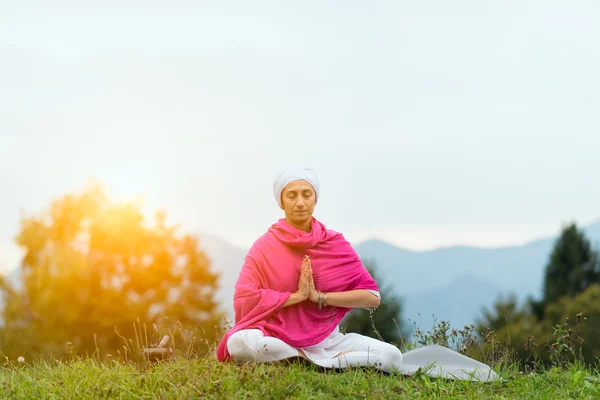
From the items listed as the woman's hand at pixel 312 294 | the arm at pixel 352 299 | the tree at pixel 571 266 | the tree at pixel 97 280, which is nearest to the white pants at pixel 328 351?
the arm at pixel 352 299

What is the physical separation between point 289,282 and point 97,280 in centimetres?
2318

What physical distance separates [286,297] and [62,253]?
24.4 meters

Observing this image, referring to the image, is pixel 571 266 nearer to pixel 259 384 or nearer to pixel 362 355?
pixel 362 355

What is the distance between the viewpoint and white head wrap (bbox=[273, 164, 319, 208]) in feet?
24.1

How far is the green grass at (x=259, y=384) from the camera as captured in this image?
6262 mm

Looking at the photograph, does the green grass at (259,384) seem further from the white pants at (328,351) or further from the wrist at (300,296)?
the wrist at (300,296)

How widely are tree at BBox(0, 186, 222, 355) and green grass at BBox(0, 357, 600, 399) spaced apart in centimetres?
1952

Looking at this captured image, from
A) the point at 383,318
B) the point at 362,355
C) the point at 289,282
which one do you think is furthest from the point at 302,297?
the point at 383,318

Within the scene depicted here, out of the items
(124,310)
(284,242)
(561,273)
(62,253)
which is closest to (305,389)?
(284,242)

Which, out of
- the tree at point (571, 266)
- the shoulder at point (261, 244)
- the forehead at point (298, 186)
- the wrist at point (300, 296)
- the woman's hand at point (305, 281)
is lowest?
the tree at point (571, 266)

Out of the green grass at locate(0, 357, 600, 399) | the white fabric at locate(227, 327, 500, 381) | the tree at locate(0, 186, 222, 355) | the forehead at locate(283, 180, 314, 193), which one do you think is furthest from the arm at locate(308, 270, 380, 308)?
the tree at locate(0, 186, 222, 355)

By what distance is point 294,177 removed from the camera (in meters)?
7.32

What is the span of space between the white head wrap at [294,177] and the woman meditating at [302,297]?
0.04ft

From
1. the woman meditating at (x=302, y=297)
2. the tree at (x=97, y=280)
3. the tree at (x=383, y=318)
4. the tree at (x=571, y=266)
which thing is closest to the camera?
the woman meditating at (x=302, y=297)
